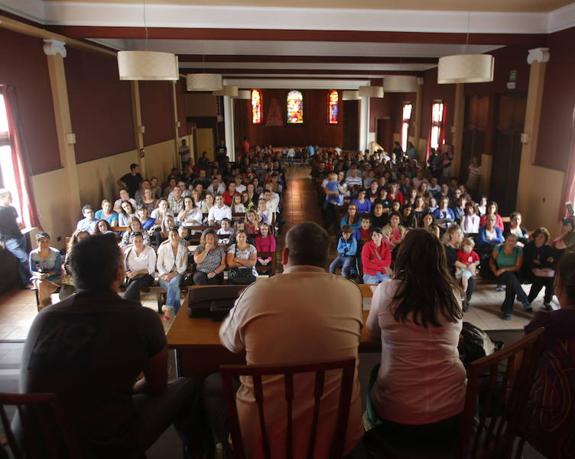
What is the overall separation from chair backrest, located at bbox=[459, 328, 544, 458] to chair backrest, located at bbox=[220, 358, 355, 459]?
421 mm

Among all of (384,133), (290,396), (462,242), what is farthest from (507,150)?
(384,133)

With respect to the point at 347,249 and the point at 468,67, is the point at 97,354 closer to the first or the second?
the point at 347,249

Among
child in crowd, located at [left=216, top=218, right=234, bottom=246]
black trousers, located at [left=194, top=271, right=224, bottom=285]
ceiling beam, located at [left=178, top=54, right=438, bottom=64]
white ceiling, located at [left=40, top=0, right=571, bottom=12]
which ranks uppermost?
white ceiling, located at [left=40, top=0, right=571, bottom=12]

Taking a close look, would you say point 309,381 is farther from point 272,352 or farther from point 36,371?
point 36,371

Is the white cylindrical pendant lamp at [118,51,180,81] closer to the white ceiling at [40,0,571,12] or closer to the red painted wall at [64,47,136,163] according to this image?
the white ceiling at [40,0,571,12]

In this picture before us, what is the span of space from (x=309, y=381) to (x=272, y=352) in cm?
16

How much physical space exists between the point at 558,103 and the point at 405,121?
10.2 meters

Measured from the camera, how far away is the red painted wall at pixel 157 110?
1197 cm

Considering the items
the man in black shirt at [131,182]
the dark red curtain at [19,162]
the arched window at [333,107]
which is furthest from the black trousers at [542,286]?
the arched window at [333,107]

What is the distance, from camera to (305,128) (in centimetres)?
2533

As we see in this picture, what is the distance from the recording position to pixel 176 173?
1117 centimetres

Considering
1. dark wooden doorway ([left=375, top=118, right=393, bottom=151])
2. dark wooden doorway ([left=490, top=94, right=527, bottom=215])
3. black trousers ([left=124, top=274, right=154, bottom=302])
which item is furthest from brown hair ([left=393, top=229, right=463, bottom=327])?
dark wooden doorway ([left=375, top=118, right=393, bottom=151])

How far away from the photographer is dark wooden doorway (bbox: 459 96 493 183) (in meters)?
10.9

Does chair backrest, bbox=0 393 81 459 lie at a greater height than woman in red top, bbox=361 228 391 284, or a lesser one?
greater
